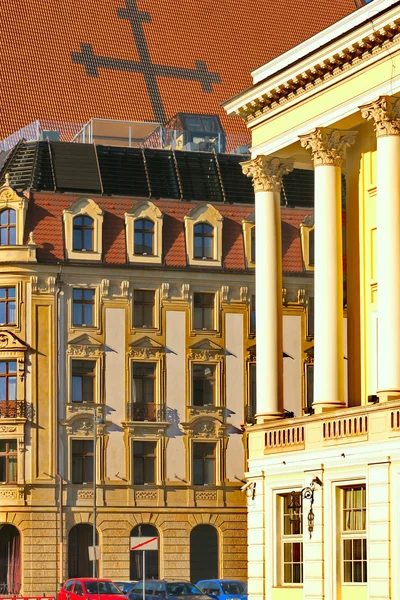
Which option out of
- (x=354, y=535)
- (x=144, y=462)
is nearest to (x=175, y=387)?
(x=144, y=462)

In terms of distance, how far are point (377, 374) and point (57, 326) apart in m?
40.2

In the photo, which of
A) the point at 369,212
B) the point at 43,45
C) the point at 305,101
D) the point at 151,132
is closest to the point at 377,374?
the point at 369,212

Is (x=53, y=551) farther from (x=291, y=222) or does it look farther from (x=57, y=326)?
(x=291, y=222)


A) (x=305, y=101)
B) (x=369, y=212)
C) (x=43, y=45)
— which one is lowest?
(x=369, y=212)

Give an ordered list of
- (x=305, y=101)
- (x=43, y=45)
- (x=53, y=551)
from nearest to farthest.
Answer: (x=305, y=101)
(x=53, y=551)
(x=43, y=45)

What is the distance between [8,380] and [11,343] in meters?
1.81

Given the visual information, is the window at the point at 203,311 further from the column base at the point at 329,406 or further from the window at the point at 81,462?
the column base at the point at 329,406

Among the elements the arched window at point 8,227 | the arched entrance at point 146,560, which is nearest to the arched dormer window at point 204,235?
the arched window at point 8,227

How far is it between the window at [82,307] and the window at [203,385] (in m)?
5.94

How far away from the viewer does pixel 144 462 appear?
90.1m

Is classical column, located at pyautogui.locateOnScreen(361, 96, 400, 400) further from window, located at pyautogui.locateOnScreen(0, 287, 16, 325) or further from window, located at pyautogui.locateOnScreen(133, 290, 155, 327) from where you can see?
window, located at pyautogui.locateOnScreen(133, 290, 155, 327)

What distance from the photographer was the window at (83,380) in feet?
294

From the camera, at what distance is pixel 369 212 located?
52.6 meters

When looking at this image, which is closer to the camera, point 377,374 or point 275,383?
point 377,374
